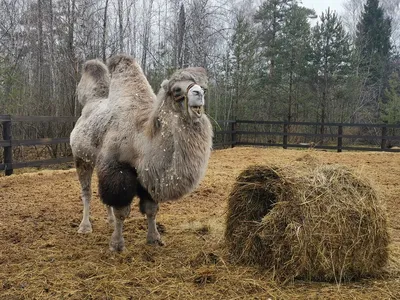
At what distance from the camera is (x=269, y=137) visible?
920 inches

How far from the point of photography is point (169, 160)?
3.99 m

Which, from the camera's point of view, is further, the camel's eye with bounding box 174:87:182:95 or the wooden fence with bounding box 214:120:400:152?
the wooden fence with bounding box 214:120:400:152

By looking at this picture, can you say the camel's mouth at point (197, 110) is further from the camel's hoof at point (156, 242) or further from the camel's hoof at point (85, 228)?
the camel's hoof at point (85, 228)

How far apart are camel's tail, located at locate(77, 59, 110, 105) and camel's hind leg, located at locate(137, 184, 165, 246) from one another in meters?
2.09

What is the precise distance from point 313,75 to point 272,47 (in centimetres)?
318

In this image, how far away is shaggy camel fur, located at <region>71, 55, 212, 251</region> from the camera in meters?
3.92

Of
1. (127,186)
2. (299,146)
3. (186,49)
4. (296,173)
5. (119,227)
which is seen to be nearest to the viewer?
(296,173)

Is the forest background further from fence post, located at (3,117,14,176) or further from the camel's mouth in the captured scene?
the camel's mouth

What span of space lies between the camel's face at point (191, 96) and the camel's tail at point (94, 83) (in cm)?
244

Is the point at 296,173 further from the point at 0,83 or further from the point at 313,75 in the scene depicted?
the point at 313,75

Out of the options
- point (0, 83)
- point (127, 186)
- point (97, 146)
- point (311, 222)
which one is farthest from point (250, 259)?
point (0, 83)

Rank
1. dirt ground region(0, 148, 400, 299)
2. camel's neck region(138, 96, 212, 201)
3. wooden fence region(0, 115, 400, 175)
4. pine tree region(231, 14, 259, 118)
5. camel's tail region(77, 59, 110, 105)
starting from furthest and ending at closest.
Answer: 1. pine tree region(231, 14, 259, 118)
2. wooden fence region(0, 115, 400, 175)
3. camel's tail region(77, 59, 110, 105)
4. camel's neck region(138, 96, 212, 201)
5. dirt ground region(0, 148, 400, 299)

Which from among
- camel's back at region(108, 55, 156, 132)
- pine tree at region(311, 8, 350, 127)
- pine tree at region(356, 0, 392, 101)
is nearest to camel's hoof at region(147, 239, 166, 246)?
camel's back at region(108, 55, 156, 132)

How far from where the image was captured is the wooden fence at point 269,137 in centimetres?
1036
